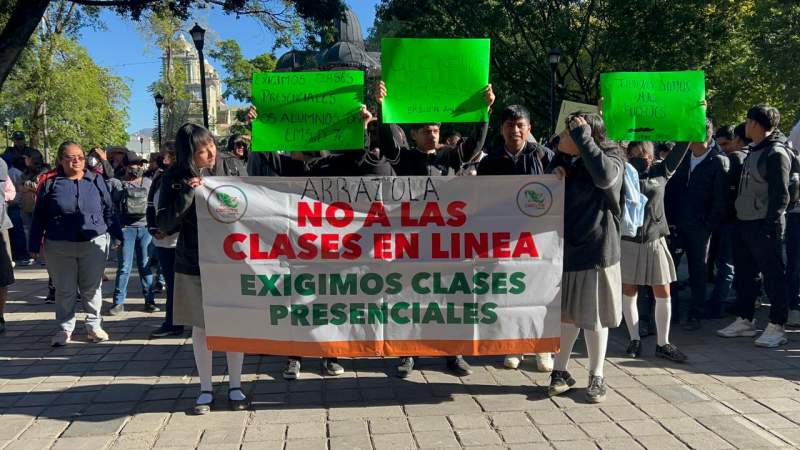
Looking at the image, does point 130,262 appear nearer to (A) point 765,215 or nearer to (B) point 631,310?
(B) point 631,310

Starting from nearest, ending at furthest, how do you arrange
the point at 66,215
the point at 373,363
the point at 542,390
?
the point at 542,390 < the point at 373,363 < the point at 66,215

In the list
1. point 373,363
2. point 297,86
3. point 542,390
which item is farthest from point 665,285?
point 297,86

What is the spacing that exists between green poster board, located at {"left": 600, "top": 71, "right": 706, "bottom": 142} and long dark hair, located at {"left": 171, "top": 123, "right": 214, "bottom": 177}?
3019 mm

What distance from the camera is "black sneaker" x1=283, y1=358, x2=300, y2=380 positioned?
16.2ft

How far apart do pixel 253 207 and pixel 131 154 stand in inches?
213

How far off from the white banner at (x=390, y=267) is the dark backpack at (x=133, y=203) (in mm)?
3951

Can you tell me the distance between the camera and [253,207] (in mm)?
4223

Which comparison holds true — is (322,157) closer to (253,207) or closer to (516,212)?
(253,207)

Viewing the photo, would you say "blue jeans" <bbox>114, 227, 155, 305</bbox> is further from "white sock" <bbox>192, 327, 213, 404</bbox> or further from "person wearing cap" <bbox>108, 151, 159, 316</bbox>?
"white sock" <bbox>192, 327, 213, 404</bbox>

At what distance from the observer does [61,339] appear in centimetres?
604

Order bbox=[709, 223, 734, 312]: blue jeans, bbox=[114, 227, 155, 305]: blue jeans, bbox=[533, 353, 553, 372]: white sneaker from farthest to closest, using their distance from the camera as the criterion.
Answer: bbox=[114, 227, 155, 305]: blue jeans → bbox=[709, 223, 734, 312]: blue jeans → bbox=[533, 353, 553, 372]: white sneaker

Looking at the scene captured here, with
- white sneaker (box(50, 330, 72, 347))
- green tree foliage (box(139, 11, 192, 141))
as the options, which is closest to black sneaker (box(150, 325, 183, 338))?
white sneaker (box(50, 330, 72, 347))

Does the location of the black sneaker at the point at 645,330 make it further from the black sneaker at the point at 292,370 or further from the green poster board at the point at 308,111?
the green poster board at the point at 308,111

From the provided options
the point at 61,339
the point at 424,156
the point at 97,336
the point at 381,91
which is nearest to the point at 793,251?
the point at 424,156
